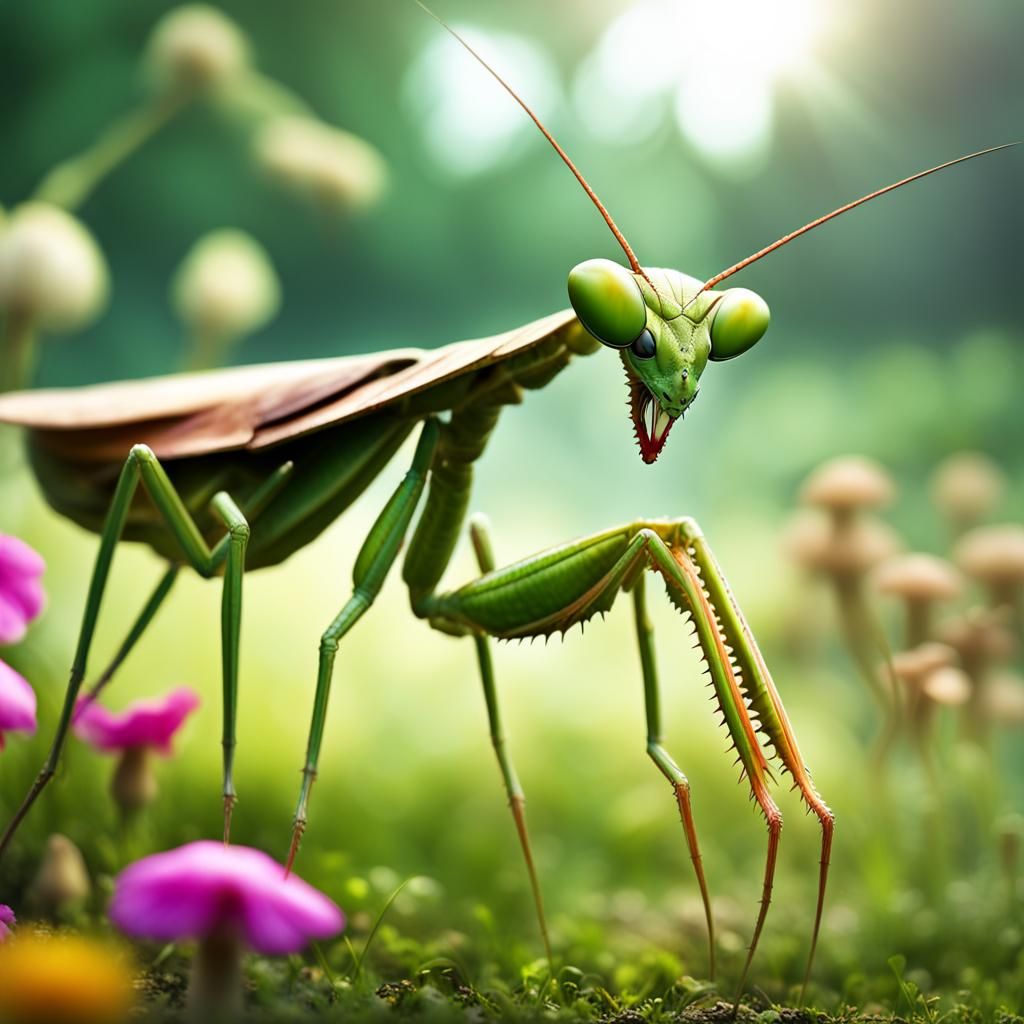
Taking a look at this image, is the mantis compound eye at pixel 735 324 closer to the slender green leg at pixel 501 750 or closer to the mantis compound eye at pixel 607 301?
the mantis compound eye at pixel 607 301

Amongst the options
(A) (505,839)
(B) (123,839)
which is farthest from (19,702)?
(A) (505,839)

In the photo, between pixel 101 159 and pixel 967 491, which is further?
pixel 967 491

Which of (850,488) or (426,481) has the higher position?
(850,488)

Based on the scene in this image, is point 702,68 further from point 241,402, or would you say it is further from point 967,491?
point 241,402

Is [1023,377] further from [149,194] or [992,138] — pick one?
[149,194]

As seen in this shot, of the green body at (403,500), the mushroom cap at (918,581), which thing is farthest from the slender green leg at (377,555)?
the mushroom cap at (918,581)

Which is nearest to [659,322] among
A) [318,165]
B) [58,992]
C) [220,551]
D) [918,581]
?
[220,551]
